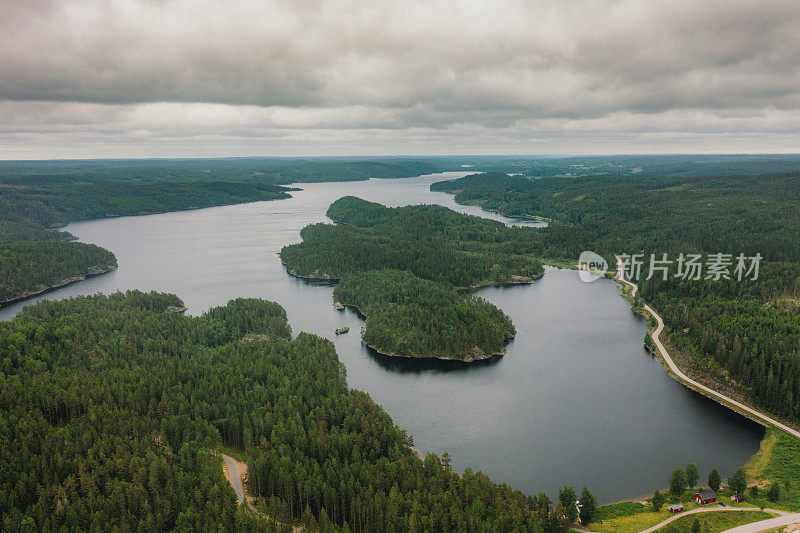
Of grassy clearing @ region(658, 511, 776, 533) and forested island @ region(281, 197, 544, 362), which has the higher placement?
forested island @ region(281, 197, 544, 362)

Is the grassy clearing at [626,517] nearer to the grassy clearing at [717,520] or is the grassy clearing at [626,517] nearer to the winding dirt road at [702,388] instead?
the grassy clearing at [717,520]

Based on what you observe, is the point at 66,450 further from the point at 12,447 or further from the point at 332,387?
the point at 332,387

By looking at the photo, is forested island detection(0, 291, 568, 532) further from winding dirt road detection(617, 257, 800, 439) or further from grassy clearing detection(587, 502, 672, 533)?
winding dirt road detection(617, 257, 800, 439)

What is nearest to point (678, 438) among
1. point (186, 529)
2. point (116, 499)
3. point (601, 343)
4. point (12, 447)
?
point (601, 343)

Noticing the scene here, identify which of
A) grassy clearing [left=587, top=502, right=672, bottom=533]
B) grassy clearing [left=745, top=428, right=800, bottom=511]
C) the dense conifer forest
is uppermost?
the dense conifer forest

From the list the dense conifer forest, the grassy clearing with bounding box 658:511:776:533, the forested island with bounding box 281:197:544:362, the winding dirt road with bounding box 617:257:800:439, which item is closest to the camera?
the grassy clearing with bounding box 658:511:776:533

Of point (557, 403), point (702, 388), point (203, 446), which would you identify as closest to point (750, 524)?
point (557, 403)

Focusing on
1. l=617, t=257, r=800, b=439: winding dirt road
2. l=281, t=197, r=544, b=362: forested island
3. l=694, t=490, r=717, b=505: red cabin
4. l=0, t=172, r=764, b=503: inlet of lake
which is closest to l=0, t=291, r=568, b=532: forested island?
l=0, t=172, r=764, b=503: inlet of lake

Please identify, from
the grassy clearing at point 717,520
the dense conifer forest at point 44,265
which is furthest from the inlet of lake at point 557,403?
the dense conifer forest at point 44,265
